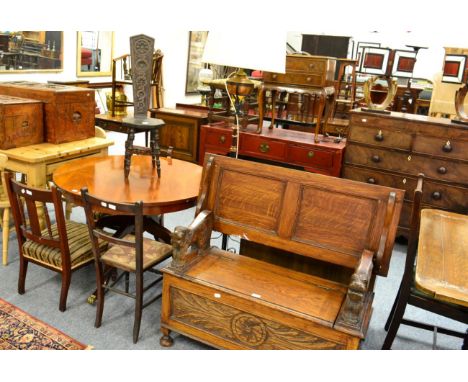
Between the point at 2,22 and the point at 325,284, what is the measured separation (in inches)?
100

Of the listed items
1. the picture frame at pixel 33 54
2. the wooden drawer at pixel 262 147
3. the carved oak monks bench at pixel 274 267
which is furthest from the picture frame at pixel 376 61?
the picture frame at pixel 33 54

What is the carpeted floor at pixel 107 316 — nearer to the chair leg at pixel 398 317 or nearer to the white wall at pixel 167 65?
the chair leg at pixel 398 317

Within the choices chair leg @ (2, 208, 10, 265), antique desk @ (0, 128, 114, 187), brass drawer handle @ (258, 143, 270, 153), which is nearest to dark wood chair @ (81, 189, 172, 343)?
antique desk @ (0, 128, 114, 187)

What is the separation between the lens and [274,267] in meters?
2.75

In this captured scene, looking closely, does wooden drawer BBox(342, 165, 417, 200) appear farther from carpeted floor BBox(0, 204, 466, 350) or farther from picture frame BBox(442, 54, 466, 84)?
carpeted floor BBox(0, 204, 466, 350)

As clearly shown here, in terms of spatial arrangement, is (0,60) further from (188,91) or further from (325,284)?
(325,284)

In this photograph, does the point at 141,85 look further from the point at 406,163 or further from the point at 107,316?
the point at 406,163

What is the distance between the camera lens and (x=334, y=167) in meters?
4.70

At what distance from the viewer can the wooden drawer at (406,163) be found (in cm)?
404

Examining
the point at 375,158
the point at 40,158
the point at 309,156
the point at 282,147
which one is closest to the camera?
the point at 40,158

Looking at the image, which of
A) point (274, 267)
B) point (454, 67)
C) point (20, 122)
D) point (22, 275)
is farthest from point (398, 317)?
point (20, 122)

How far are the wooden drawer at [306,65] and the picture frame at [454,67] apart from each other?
1234 millimetres

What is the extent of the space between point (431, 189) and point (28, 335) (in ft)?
12.0
